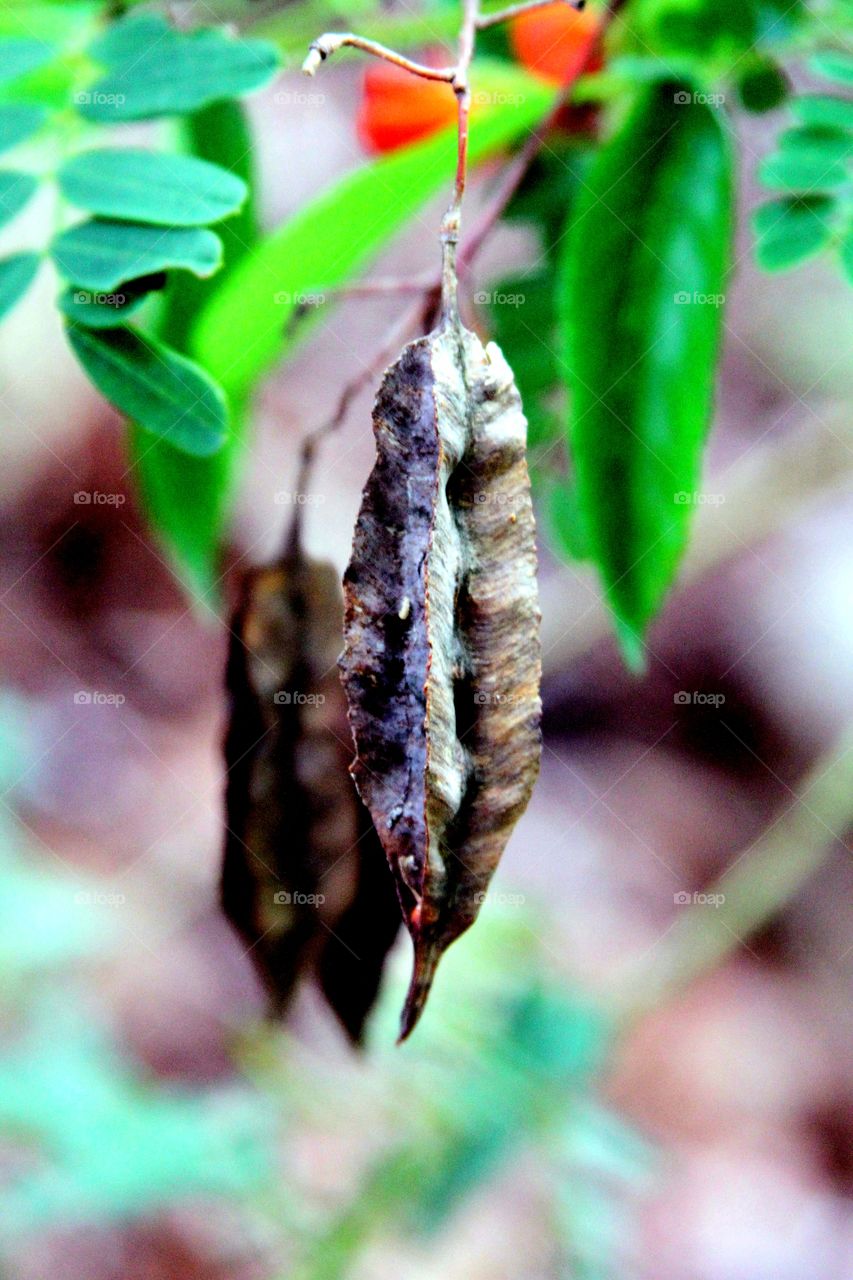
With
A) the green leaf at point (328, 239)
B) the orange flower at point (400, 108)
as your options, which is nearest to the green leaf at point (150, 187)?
the green leaf at point (328, 239)

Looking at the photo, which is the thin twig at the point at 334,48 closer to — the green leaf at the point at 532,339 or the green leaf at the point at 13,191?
the green leaf at the point at 13,191

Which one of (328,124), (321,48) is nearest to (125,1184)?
(321,48)

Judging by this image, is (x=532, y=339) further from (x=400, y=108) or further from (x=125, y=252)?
(x=125, y=252)

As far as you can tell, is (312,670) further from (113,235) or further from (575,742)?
(575,742)

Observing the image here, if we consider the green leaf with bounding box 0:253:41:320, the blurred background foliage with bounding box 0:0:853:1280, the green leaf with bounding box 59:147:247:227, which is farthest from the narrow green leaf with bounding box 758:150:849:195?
the green leaf with bounding box 0:253:41:320

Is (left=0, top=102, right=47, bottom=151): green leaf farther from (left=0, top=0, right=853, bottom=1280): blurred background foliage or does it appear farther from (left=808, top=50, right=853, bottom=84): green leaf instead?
(left=808, top=50, right=853, bottom=84): green leaf
